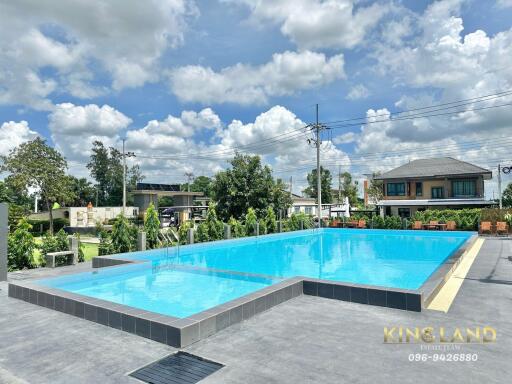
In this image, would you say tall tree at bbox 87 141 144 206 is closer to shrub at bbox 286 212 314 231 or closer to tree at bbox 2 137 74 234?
tree at bbox 2 137 74 234

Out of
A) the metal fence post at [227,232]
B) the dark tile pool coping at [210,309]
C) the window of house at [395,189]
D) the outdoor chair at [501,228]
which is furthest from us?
the window of house at [395,189]

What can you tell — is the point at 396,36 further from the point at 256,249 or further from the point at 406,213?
the point at 406,213

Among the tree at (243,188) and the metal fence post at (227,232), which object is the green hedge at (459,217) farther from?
the metal fence post at (227,232)

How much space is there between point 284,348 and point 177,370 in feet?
5.24

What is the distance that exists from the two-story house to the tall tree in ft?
156

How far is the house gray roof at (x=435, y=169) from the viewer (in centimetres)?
3547

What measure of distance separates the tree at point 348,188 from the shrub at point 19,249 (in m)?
55.7

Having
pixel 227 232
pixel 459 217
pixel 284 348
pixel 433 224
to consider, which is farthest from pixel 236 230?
pixel 459 217

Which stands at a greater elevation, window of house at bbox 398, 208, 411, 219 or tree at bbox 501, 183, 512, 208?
tree at bbox 501, 183, 512, 208

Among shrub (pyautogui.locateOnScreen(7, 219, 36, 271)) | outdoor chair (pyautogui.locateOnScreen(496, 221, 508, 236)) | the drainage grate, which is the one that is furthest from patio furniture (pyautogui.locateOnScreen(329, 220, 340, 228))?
the drainage grate

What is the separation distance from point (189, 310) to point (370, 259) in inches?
429

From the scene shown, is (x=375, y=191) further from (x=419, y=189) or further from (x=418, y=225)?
(x=418, y=225)

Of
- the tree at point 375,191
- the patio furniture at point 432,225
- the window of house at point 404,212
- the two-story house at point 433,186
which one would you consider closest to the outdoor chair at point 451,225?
the patio furniture at point 432,225

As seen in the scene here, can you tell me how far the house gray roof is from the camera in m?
35.5
